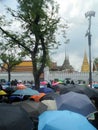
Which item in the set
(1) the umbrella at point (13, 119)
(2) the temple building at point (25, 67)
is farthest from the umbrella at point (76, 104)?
(2) the temple building at point (25, 67)

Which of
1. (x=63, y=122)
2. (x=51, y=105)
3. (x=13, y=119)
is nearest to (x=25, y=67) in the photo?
(x=51, y=105)

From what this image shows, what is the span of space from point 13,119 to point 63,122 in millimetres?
1119

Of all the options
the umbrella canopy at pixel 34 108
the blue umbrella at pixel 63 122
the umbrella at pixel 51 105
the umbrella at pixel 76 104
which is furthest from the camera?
the umbrella at pixel 51 105

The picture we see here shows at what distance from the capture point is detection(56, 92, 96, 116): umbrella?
1388 centimetres

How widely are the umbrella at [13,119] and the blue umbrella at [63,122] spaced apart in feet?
1.14

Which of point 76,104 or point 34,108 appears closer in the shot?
point 34,108

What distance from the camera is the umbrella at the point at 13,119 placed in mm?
9750

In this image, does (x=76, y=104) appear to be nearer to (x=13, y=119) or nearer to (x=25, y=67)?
(x=13, y=119)

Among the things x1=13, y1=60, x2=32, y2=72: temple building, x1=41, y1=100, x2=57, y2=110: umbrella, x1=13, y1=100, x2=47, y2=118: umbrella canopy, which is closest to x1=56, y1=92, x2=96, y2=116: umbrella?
x1=41, y1=100, x2=57, y2=110: umbrella

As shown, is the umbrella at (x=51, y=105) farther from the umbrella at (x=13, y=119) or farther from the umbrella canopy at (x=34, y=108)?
the umbrella at (x=13, y=119)

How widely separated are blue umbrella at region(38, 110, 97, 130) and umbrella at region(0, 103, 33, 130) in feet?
1.14

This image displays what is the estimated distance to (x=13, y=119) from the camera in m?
10.1

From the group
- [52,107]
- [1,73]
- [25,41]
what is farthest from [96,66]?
[52,107]

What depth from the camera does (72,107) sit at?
1418cm
